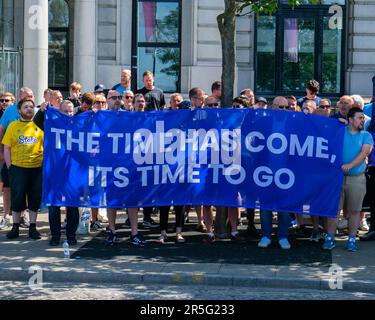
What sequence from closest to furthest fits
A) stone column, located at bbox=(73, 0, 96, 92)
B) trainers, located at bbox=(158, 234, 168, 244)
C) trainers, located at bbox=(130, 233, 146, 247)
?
1. trainers, located at bbox=(130, 233, 146, 247)
2. trainers, located at bbox=(158, 234, 168, 244)
3. stone column, located at bbox=(73, 0, 96, 92)

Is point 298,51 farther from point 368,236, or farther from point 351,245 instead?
point 351,245

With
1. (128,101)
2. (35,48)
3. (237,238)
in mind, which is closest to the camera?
(237,238)

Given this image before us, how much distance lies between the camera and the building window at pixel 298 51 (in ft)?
79.9

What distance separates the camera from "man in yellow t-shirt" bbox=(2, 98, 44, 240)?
1230cm

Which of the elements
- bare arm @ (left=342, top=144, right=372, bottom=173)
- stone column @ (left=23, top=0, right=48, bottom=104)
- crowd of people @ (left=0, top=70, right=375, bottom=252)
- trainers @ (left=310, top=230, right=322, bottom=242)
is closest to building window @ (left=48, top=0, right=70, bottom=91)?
stone column @ (left=23, top=0, right=48, bottom=104)

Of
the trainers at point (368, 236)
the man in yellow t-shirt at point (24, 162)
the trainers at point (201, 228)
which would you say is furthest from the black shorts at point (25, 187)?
the trainers at point (368, 236)

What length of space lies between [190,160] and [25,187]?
238cm

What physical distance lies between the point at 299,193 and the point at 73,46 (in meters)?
12.8

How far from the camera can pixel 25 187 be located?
12.4m

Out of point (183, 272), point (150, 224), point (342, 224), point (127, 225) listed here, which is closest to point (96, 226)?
point (127, 225)

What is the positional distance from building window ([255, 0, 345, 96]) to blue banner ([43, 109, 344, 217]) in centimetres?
1249

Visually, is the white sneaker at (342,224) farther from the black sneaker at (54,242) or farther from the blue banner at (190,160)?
the black sneaker at (54,242)

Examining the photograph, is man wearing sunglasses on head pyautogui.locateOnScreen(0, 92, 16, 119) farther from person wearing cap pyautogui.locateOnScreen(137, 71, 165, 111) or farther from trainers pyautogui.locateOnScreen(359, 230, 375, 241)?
trainers pyautogui.locateOnScreen(359, 230, 375, 241)

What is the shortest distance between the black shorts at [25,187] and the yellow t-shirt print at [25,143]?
0.31 feet
